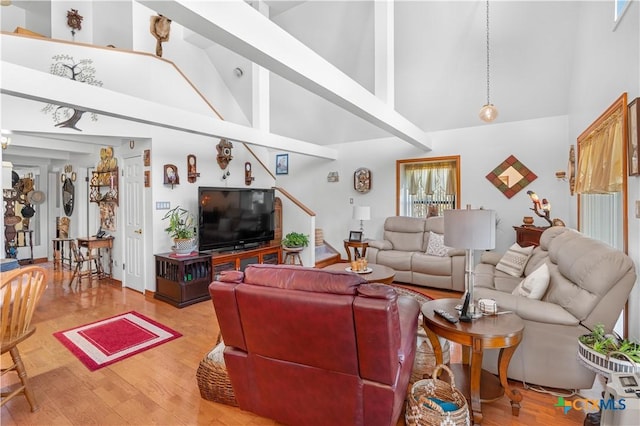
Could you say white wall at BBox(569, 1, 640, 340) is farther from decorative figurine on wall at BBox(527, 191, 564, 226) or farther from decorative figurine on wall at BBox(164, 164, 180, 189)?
decorative figurine on wall at BBox(164, 164, 180, 189)

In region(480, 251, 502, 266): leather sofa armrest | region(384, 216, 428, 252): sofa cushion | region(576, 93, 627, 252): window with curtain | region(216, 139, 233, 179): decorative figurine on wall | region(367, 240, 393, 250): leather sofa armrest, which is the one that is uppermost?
region(216, 139, 233, 179): decorative figurine on wall

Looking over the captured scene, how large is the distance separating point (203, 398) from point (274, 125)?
6049 mm

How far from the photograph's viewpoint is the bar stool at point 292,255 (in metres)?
5.72

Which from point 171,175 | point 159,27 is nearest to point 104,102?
point 159,27

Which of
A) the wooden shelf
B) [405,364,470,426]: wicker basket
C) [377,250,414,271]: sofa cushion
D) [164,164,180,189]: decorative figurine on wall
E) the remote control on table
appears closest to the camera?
[405,364,470,426]: wicker basket

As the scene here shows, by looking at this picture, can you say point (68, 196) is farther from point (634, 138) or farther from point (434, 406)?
point (634, 138)

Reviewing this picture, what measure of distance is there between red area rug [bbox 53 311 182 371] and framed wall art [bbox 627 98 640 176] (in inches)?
160

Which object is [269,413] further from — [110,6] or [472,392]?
[110,6]

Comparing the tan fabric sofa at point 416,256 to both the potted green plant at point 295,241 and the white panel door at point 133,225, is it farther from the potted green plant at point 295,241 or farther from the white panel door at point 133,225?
the white panel door at point 133,225

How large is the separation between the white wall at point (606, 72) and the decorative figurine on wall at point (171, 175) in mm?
5027

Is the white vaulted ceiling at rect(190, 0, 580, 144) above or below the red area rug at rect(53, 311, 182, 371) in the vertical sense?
above

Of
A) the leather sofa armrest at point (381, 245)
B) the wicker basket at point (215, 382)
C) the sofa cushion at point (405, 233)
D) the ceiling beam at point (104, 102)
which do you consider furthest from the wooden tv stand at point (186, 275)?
the sofa cushion at point (405, 233)

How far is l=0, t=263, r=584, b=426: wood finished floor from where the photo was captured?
192 cm

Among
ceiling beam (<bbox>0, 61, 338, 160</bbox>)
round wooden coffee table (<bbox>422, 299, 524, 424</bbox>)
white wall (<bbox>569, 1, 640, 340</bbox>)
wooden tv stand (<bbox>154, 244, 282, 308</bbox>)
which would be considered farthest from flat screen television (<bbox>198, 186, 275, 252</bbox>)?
white wall (<bbox>569, 1, 640, 340</bbox>)
